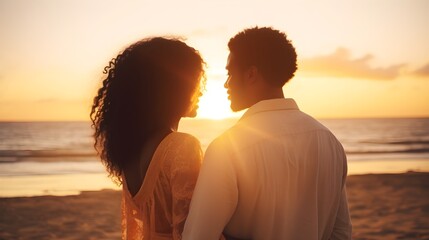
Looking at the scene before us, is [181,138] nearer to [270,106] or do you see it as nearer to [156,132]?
[156,132]

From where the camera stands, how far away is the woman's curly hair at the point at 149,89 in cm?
232

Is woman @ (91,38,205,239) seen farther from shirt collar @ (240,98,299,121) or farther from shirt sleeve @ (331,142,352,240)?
shirt sleeve @ (331,142,352,240)

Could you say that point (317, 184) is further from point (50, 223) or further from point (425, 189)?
point (425, 189)

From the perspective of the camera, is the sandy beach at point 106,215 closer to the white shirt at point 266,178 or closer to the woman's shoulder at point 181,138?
the woman's shoulder at point 181,138

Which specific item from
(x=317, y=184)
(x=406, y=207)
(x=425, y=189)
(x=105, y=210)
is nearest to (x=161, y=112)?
(x=317, y=184)

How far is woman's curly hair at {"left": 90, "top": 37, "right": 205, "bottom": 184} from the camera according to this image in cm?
232

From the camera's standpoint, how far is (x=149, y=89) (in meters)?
2.33

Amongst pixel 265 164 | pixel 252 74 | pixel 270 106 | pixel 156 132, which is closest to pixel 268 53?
pixel 252 74

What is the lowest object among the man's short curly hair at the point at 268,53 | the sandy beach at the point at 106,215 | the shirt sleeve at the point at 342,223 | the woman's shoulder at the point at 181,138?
the sandy beach at the point at 106,215

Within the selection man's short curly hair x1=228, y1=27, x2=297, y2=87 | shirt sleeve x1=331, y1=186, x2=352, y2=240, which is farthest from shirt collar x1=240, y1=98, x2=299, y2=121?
shirt sleeve x1=331, y1=186, x2=352, y2=240

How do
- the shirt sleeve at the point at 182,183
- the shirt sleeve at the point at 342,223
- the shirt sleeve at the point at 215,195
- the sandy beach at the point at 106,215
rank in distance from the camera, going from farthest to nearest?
the sandy beach at the point at 106,215 < the shirt sleeve at the point at 342,223 < the shirt sleeve at the point at 182,183 < the shirt sleeve at the point at 215,195

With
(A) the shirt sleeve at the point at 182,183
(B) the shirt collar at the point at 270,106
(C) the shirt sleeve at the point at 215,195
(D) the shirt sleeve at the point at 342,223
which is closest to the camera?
(C) the shirt sleeve at the point at 215,195

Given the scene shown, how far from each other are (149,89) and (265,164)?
27.4 inches

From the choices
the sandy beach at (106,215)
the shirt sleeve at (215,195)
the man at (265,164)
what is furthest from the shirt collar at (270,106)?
the sandy beach at (106,215)
